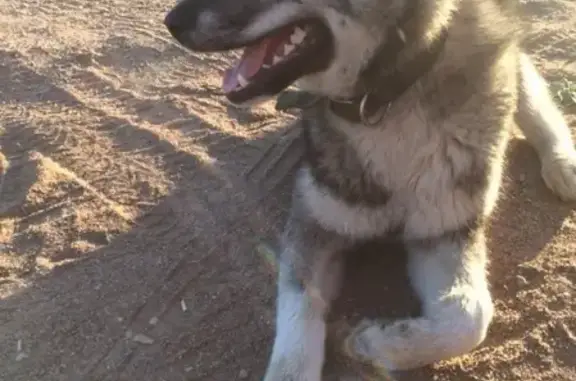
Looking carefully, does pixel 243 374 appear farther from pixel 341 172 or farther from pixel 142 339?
pixel 341 172

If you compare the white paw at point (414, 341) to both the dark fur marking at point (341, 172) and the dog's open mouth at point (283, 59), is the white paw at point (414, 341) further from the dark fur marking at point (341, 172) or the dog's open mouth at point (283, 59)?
the dog's open mouth at point (283, 59)

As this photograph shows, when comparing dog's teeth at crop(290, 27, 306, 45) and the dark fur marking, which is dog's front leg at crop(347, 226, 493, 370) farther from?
dog's teeth at crop(290, 27, 306, 45)

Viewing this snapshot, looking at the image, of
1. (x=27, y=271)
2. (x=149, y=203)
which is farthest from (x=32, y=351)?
(x=149, y=203)

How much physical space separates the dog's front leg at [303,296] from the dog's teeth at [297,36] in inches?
32.0

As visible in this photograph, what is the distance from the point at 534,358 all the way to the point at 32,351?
6.41 feet

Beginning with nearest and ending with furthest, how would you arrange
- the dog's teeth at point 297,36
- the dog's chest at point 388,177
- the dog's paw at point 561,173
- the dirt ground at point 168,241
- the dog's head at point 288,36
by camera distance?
the dog's head at point 288,36 → the dog's teeth at point 297,36 → the dog's chest at point 388,177 → the dirt ground at point 168,241 → the dog's paw at point 561,173

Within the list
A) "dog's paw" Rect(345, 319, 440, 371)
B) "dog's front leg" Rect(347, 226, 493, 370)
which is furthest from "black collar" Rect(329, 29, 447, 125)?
"dog's paw" Rect(345, 319, 440, 371)

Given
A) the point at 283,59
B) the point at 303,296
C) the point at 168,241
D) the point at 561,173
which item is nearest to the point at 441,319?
the point at 303,296

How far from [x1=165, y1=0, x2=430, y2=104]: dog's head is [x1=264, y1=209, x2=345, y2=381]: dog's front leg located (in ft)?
2.31

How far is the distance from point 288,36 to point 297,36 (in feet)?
0.11

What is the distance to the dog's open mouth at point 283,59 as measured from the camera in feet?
9.00

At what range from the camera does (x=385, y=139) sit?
2.95 m

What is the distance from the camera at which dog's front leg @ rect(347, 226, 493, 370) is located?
2.82 meters

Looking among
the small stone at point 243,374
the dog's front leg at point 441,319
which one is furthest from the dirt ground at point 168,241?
the dog's front leg at point 441,319
